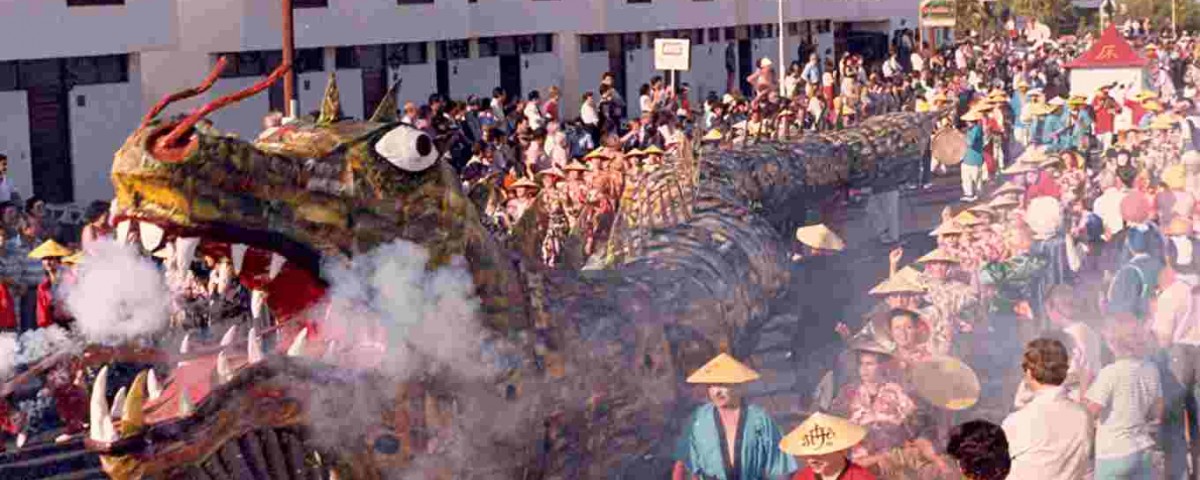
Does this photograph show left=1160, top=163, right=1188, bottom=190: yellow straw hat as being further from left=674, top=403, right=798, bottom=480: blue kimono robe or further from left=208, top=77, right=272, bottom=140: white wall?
left=208, top=77, right=272, bottom=140: white wall

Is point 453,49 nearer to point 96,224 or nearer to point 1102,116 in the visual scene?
point 1102,116

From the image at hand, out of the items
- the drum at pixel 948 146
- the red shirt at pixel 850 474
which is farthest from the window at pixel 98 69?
the red shirt at pixel 850 474

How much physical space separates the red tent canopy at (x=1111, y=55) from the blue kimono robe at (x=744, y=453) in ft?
96.1

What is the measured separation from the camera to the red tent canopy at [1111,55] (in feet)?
123

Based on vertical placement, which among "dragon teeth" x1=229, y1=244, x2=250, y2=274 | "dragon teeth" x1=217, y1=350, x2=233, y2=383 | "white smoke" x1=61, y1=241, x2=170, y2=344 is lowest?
"dragon teeth" x1=217, y1=350, x2=233, y2=383

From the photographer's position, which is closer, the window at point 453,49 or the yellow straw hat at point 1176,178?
the yellow straw hat at point 1176,178

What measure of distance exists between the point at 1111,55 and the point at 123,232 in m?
31.5

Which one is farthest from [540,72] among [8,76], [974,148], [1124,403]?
[1124,403]

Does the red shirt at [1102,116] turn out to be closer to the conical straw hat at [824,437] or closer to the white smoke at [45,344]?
the conical straw hat at [824,437]

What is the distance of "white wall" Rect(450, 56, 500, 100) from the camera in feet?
111

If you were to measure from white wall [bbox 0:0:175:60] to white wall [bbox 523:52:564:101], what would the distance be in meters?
10.4

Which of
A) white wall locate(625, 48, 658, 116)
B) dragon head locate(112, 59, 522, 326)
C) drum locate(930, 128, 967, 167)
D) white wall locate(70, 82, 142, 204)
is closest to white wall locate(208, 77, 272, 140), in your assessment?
white wall locate(70, 82, 142, 204)

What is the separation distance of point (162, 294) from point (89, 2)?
17284 millimetres

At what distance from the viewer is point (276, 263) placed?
846 cm
